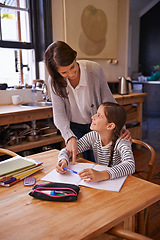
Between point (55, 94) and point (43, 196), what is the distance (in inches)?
32.0

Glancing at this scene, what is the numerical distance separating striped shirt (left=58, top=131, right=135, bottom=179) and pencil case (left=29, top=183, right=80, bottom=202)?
8.6 inches

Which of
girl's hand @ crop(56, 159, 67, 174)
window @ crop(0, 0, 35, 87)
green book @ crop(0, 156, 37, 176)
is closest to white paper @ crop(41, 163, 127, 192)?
girl's hand @ crop(56, 159, 67, 174)

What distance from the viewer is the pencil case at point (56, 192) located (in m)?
0.94

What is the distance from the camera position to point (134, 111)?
12.0ft

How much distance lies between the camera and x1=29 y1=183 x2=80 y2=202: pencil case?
936mm

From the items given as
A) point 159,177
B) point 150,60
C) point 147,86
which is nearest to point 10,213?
point 159,177

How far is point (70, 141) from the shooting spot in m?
1.47

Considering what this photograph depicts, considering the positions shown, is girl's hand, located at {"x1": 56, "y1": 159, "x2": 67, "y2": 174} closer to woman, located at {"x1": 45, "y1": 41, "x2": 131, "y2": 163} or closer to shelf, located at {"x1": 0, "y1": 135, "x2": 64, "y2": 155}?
woman, located at {"x1": 45, "y1": 41, "x2": 131, "y2": 163}

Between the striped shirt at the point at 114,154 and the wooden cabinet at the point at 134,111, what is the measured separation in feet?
6.40

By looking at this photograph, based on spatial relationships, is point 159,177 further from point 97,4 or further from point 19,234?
point 97,4

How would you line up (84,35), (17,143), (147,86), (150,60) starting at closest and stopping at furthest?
(17,143)
(84,35)
(147,86)
(150,60)

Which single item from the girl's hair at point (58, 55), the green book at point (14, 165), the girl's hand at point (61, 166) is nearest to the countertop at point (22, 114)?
the girl's hair at point (58, 55)

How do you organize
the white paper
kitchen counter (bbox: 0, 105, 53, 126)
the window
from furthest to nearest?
the window
kitchen counter (bbox: 0, 105, 53, 126)
the white paper

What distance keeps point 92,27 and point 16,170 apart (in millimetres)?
2825
